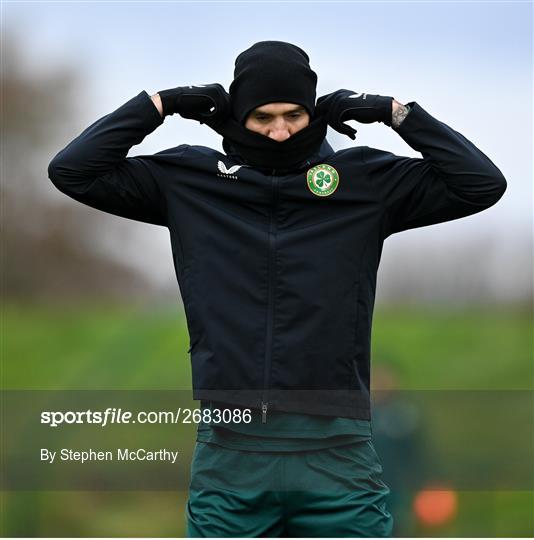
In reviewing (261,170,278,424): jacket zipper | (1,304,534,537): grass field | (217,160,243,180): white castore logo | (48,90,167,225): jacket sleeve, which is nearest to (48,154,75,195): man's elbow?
(48,90,167,225): jacket sleeve

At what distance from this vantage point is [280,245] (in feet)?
8.75

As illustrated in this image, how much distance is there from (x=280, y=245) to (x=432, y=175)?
0.51 meters

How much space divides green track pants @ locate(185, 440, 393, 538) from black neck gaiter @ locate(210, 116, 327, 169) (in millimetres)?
833

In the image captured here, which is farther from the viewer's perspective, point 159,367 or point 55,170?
point 159,367

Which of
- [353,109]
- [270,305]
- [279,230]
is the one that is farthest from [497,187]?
[270,305]

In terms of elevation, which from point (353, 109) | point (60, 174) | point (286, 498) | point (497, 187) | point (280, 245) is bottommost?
point (286, 498)

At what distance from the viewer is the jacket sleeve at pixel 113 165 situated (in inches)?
109

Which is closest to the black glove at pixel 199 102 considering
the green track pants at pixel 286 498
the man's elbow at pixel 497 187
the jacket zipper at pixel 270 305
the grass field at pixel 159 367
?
the jacket zipper at pixel 270 305

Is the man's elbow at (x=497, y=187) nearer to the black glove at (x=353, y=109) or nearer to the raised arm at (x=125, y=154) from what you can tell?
the black glove at (x=353, y=109)

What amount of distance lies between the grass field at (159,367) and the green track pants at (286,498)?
2.67 meters

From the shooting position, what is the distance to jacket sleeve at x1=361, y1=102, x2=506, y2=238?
2732mm
